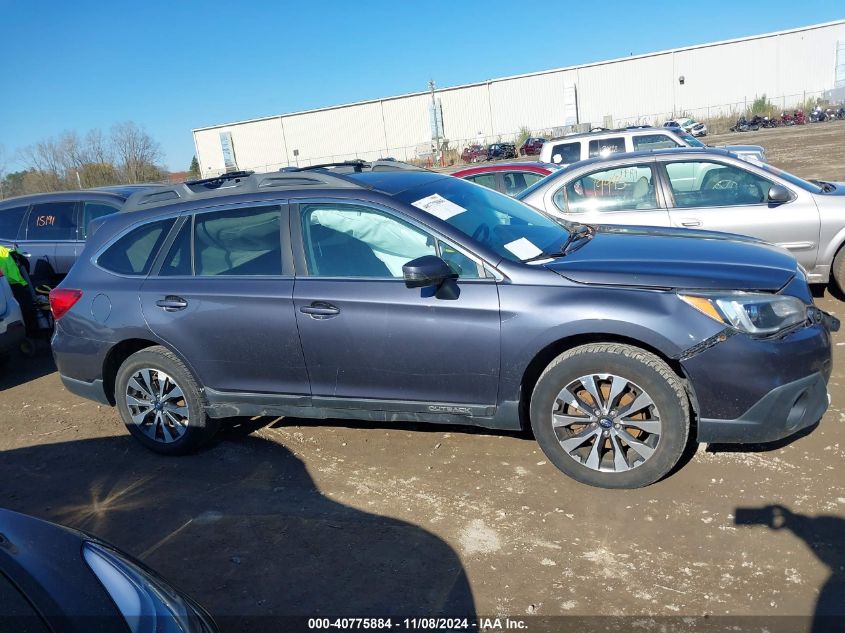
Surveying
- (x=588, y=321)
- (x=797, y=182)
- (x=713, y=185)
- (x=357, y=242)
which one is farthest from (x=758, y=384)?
(x=797, y=182)

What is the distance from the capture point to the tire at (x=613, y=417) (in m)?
3.45

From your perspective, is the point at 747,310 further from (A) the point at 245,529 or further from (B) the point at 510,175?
(B) the point at 510,175

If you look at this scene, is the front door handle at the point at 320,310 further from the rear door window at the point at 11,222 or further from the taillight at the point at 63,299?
the rear door window at the point at 11,222

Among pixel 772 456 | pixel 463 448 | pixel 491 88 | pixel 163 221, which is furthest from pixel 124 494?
pixel 491 88

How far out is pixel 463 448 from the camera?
437cm

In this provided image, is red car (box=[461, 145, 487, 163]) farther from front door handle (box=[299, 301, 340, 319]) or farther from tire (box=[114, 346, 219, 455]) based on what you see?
front door handle (box=[299, 301, 340, 319])

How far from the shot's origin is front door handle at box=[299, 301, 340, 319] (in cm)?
399

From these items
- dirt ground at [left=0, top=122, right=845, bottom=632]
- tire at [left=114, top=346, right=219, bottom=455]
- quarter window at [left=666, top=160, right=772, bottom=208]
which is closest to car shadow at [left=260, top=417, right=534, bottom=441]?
dirt ground at [left=0, top=122, right=845, bottom=632]

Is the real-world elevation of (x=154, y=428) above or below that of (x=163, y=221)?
below

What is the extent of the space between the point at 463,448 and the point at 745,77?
216 ft

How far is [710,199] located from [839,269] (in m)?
1.32

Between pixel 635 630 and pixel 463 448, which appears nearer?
pixel 635 630

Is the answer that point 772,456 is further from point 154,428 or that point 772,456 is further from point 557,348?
point 154,428

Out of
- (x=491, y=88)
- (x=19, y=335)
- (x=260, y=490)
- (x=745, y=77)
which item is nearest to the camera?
(x=260, y=490)
